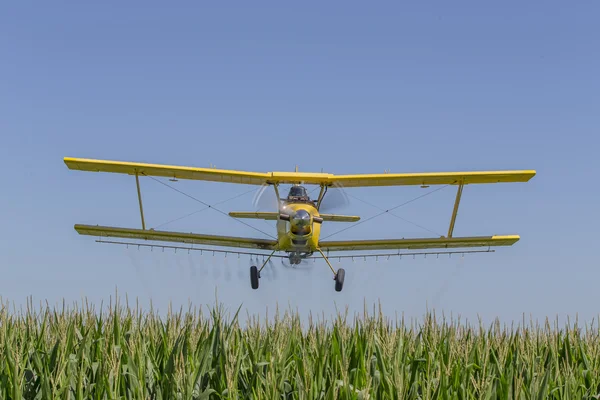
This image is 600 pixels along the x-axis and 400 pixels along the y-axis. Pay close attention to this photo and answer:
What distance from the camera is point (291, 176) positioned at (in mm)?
22734

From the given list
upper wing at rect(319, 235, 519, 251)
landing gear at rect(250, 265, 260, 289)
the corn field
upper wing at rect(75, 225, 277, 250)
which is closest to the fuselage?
upper wing at rect(75, 225, 277, 250)

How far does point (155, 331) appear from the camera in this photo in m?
9.64

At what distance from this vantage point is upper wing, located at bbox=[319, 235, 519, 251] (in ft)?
75.3

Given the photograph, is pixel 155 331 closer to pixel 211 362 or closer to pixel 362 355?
pixel 211 362

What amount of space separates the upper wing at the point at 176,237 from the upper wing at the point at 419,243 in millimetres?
2204

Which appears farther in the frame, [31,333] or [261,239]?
[261,239]

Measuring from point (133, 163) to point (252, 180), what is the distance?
12.0 ft

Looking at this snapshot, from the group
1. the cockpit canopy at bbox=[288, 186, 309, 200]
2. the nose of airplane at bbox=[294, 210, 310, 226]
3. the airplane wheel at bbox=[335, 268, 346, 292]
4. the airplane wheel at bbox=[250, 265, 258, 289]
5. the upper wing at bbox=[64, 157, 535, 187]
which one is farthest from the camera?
the airplane wheel at bbox=[250, 265, 258, 289]

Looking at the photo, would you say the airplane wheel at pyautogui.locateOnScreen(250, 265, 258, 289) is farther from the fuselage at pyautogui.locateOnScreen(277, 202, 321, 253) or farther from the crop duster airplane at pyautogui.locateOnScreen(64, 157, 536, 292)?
the fuselage at pyautogui.locateOnScreen(277, 202, 321, 253)

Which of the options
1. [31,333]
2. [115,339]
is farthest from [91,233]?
[115,339]

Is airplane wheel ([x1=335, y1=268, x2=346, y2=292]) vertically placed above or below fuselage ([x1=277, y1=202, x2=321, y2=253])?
below

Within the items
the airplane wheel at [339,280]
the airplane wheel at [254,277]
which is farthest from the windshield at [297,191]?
the airplane wheel at [254,277]

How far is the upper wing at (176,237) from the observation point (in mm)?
22609

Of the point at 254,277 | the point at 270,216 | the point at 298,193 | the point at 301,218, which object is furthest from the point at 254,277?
the point at 301,218
